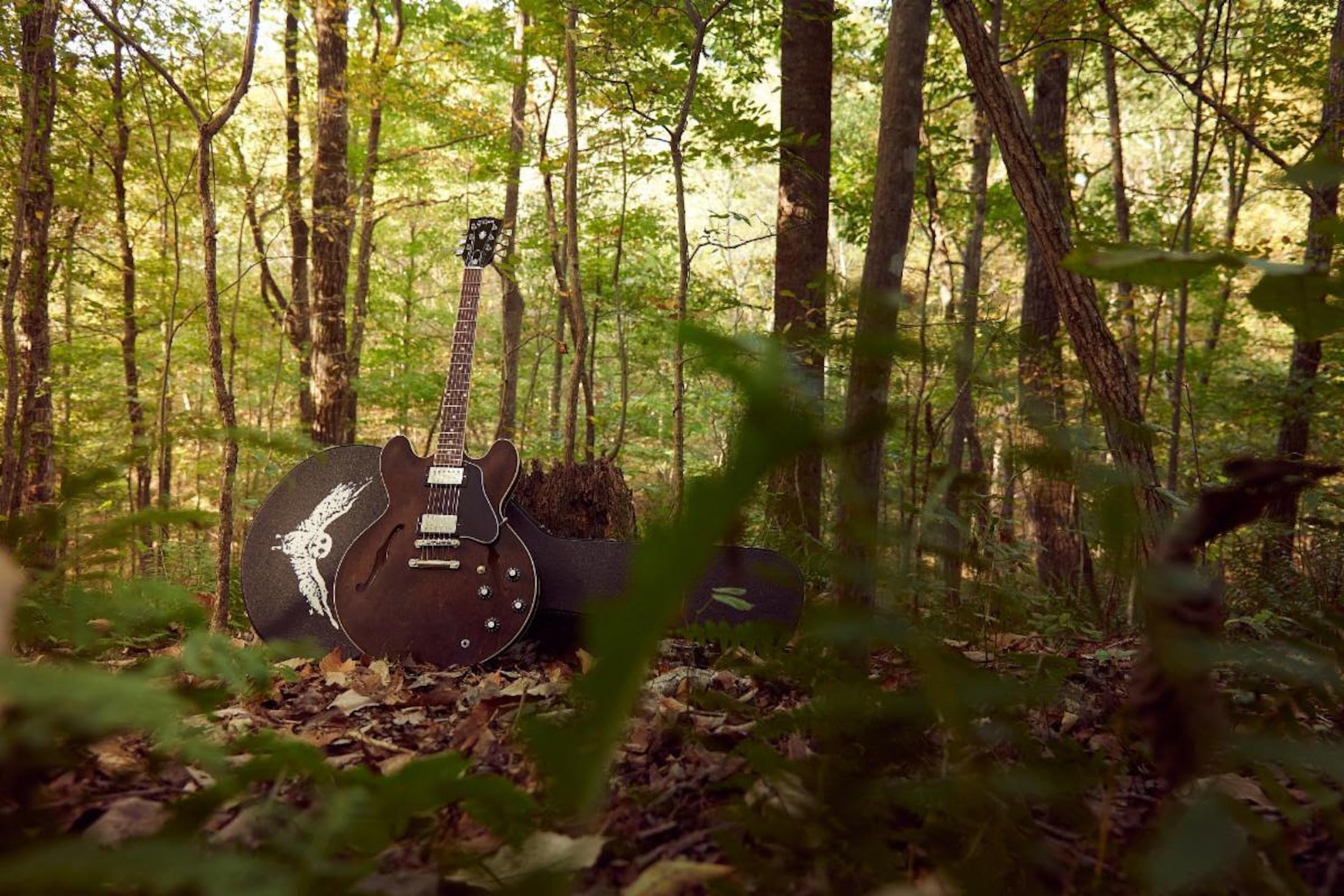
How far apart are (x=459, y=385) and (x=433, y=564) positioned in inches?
31.3

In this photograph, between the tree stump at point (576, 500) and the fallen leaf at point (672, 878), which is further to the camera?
the tree stump at point (576, 500)

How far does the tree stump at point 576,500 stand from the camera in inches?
142

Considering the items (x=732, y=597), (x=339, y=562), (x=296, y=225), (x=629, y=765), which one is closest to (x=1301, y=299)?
(x=629, y=765)

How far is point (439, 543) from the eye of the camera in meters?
3.01

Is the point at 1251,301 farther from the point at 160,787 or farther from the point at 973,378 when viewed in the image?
the point at 160,787

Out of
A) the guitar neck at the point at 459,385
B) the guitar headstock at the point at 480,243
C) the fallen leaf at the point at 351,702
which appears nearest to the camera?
the fallen leaf at the point at 351,702

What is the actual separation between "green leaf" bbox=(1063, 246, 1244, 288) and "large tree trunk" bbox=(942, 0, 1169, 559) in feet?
4.98

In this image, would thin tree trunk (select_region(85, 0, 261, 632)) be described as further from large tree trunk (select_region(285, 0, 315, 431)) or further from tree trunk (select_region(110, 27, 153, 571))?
large tree trunk (select_region(285, 0, 315, 431))

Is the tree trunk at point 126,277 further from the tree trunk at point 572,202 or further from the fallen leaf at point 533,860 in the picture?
the fallen leaf at point 533,860

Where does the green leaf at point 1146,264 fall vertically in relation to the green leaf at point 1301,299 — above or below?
above

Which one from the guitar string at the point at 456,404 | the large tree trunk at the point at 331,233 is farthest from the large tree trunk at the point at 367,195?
the guitar string at the point at 456,404

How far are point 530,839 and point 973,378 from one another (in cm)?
115

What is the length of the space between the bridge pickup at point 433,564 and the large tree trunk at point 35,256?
8.36 ft

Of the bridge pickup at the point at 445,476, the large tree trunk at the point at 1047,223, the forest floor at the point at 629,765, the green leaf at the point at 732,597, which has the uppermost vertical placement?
the large tree trunk at the point at 1047,223
